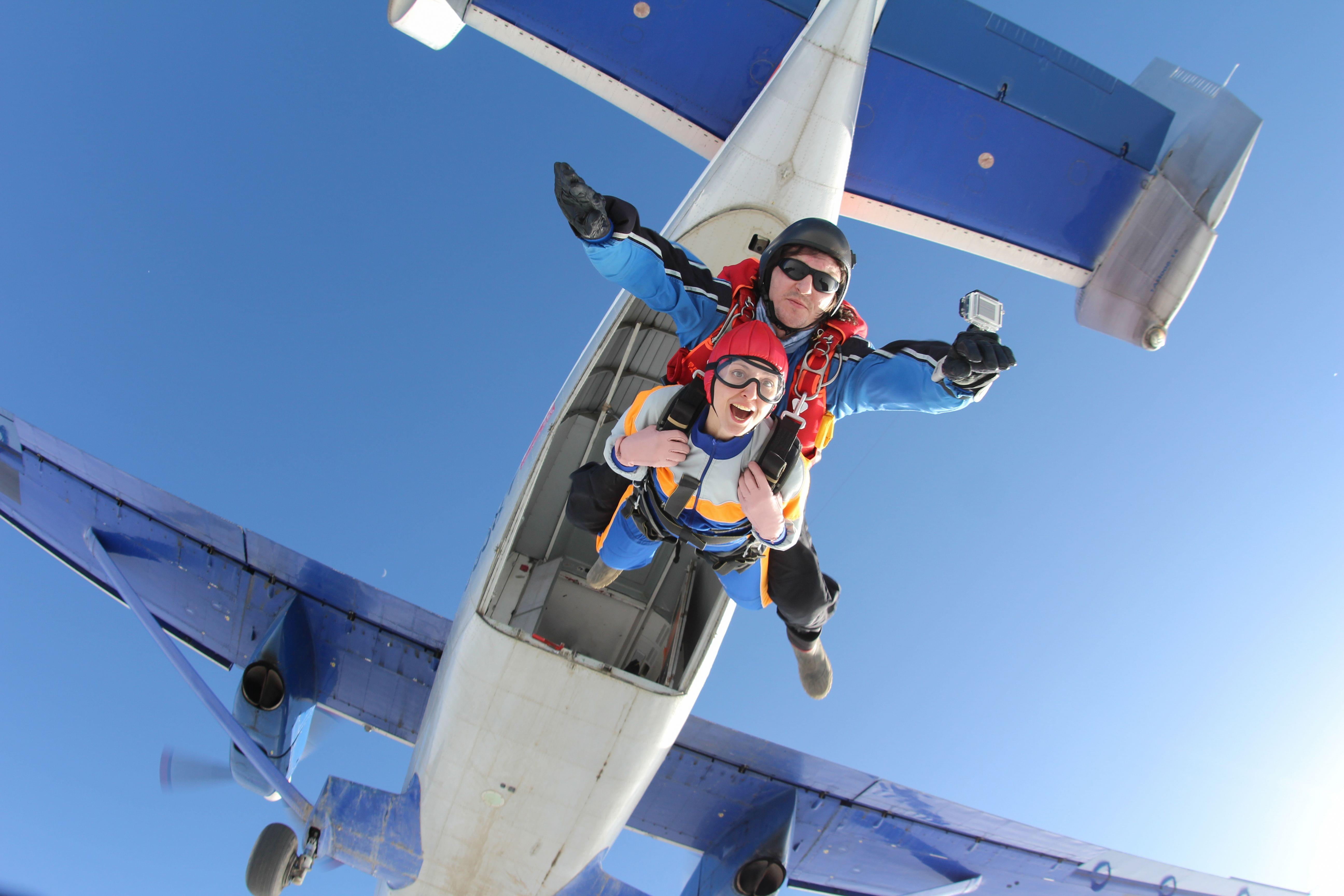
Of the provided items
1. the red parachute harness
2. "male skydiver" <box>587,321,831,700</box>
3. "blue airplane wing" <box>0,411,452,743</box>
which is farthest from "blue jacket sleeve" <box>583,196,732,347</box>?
"blue airplane wing" <box>0,411,452,743</box>

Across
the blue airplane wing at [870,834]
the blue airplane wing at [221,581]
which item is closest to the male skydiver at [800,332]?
the blue airplane wing at [870,834]

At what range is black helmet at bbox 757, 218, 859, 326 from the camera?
14.3 feet

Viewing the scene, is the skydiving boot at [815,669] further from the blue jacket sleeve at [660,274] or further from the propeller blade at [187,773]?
the propeller blade at [187,773]

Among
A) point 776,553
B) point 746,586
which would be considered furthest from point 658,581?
point 776,553

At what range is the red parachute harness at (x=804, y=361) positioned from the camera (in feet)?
14.0

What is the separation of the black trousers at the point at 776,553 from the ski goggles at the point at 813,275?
1473 mm

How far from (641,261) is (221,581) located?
678 cm

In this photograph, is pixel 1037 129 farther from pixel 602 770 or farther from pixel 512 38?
pixel 602 770

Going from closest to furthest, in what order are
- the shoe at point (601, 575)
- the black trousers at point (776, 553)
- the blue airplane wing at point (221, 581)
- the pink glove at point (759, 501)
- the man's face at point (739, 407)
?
the man's face at point (739, 407)
the pink glove at point (759, 501)
the black trousers at point (776, 553)
the shoe at point (601, 575)
the blue airplane wing at point (221, 581)

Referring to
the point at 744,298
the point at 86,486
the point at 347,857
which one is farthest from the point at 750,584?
the point at 86,486

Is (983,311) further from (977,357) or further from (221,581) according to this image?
(221,581)

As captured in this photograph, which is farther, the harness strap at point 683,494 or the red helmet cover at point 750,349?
the harness strap at point 683,494

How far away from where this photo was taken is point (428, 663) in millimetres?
8555

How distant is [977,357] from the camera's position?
3887 mm
